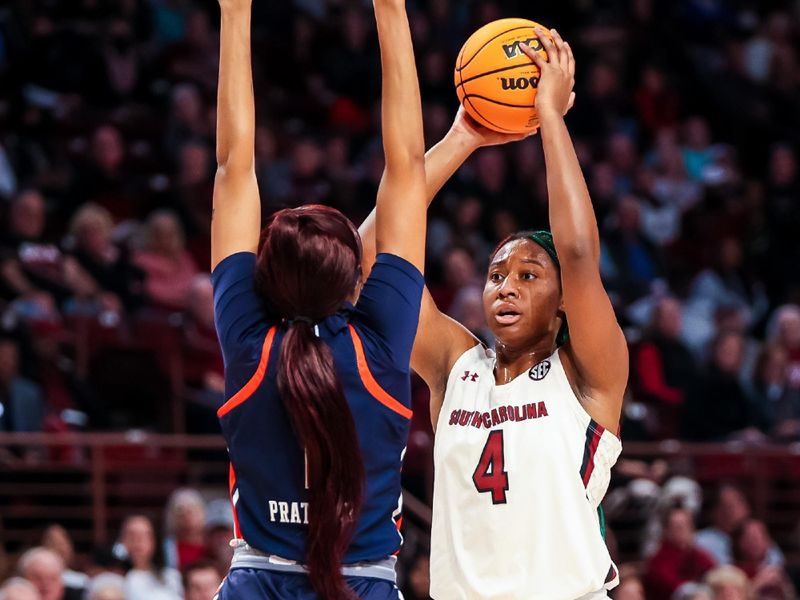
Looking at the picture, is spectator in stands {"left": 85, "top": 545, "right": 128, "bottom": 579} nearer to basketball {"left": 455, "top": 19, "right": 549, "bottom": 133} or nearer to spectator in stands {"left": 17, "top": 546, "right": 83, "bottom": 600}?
spectator in stands {"left": 17, "top": 546, "right": 83, "bottom": 600}

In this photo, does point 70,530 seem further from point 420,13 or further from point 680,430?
point 420,13

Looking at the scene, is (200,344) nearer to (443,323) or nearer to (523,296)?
(443,323)

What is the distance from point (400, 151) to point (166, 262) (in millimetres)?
7558

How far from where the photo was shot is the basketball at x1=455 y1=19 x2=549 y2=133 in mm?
4172

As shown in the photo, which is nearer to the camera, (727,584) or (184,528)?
(184,528)

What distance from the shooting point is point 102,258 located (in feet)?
34.0

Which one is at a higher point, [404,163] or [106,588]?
[404,163]

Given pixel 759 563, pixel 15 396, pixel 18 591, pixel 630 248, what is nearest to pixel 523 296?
pixel 18 591

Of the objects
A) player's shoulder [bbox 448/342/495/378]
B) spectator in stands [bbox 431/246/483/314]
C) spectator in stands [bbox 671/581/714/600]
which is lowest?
spectator in stands [bbox 671/581/714/600]

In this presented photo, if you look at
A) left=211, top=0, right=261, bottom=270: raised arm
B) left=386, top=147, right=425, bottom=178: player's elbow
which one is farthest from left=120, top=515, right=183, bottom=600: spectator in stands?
left=386, top=147, right=425, bottom=178: player's elbow

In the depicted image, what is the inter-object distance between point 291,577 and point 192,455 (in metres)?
6.86

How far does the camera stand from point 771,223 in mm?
13766

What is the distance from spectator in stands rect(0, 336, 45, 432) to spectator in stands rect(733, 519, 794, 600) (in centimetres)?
496

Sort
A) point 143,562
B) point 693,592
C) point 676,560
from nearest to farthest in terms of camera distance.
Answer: point 143,562
point 693,592
point 676,560
